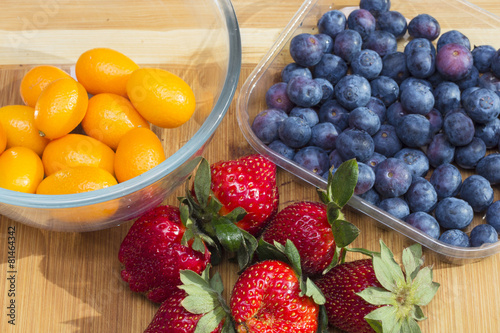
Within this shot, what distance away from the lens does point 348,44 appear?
114 centimetres

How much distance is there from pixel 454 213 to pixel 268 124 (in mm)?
392

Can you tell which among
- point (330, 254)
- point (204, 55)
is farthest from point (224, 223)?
point (204, 55)

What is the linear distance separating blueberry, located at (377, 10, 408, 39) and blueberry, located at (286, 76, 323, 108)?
232mm

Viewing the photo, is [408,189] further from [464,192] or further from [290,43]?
[290,43]

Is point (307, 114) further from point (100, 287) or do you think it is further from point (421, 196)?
point (100, 287)

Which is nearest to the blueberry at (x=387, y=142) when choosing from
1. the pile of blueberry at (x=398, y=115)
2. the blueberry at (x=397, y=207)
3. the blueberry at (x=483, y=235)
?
the pile of blueberry at (x=398, y=115)

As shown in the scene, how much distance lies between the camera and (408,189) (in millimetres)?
1047

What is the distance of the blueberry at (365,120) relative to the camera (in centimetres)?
105

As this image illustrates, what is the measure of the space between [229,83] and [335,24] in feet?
1.24

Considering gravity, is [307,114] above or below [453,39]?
below

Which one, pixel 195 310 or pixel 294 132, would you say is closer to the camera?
pixel 195 310

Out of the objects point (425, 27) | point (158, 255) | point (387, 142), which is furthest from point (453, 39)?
point (158, 255)

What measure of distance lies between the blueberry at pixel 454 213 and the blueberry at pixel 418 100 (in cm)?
19

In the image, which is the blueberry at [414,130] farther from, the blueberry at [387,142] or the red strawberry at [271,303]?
the red strawberry at [271,303]
